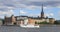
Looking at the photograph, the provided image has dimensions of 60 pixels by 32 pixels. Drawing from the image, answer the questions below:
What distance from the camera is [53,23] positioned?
144 m

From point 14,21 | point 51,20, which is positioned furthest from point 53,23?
point 14,21

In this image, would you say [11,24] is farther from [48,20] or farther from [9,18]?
[48,20]

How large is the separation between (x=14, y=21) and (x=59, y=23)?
1103 inches

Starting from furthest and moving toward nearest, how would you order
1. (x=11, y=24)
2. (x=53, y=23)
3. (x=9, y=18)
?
(x=53, y=23) < (x=9, y=18) < (x=11, y=24)

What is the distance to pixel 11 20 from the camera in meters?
128

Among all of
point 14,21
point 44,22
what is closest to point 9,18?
point 14,21

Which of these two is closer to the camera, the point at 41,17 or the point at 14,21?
the point at 14,21

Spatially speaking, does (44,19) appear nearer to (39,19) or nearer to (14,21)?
(39,19)

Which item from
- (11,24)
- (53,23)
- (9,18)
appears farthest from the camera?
(53,23)

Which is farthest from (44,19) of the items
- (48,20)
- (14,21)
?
(14,21)

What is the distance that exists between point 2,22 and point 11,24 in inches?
284

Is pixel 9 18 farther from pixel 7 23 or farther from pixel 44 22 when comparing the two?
pixel 44 22

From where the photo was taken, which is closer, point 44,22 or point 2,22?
point 2,22

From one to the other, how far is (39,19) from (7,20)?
28.5 m
